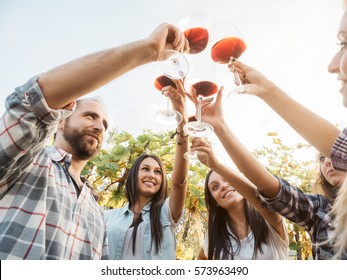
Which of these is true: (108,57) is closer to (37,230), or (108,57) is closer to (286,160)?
(37,230)

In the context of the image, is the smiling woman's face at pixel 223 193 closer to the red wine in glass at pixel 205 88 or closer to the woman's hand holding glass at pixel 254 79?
the red wine in glass at pixel 205 88

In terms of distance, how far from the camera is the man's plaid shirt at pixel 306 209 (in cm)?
137

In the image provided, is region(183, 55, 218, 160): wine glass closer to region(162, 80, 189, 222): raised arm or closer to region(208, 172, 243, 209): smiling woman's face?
region(162, 80, 189, 222): raised arm

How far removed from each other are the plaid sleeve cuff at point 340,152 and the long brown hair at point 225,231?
1.05m

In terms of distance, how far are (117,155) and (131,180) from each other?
0.97 metres

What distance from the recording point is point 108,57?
0.77 m

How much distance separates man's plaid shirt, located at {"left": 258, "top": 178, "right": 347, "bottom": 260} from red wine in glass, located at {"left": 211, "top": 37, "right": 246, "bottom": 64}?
88 centimetres

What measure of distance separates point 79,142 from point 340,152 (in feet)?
4.31

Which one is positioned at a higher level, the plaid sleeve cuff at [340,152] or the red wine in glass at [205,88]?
the red wine in glass at [205,88]

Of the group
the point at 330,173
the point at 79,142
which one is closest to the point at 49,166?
the point at 79,142

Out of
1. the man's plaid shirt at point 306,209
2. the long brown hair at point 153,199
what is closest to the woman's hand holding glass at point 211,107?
the man's plaid shirt at point 306,209

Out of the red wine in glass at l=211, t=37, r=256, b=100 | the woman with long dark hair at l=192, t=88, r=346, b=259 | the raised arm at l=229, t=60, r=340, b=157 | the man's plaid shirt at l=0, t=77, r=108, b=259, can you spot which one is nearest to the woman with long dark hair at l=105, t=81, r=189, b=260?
the red wine in glass at l=211, t=37, r=256, b=100

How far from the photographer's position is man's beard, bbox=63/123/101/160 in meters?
1.54
